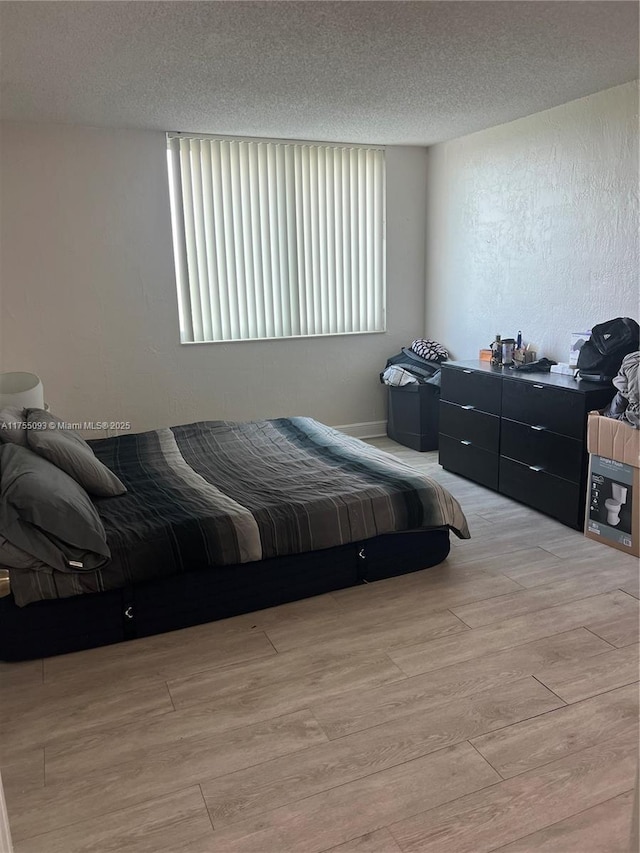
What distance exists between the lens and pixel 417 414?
5.30m

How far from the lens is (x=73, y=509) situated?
2.50 metres

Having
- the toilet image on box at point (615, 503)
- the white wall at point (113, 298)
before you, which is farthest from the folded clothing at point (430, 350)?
the toilet image on box at point (615, 503)

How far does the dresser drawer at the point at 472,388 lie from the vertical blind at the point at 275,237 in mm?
1333

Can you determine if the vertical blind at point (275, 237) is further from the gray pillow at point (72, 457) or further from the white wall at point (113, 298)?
the gray pillow at point (72, 457)

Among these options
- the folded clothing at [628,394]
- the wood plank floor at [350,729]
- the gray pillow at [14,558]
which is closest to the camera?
the wood plank floor at [350,729]

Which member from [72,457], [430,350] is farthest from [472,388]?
[72,457]

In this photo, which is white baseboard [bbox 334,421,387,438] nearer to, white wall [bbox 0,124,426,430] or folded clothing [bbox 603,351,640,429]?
white wall [bbox 0,124,426,430]

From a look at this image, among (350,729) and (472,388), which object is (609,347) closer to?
(472,388)

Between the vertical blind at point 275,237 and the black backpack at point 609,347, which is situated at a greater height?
the vertical blind at point 275,237

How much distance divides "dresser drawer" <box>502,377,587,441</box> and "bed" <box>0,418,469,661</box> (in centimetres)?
93

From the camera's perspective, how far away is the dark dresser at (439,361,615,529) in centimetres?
359

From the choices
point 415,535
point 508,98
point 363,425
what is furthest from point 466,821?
point 363,425

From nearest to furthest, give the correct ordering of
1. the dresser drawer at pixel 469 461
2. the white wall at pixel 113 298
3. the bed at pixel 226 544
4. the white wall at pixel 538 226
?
1. the bed at pixel 226 544
2. the white wall at pixel 538 226
3. the dresser drawer at pixel 469 461
4. the white wall at pixel 113 298

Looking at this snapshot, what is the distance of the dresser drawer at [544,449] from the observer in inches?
141
